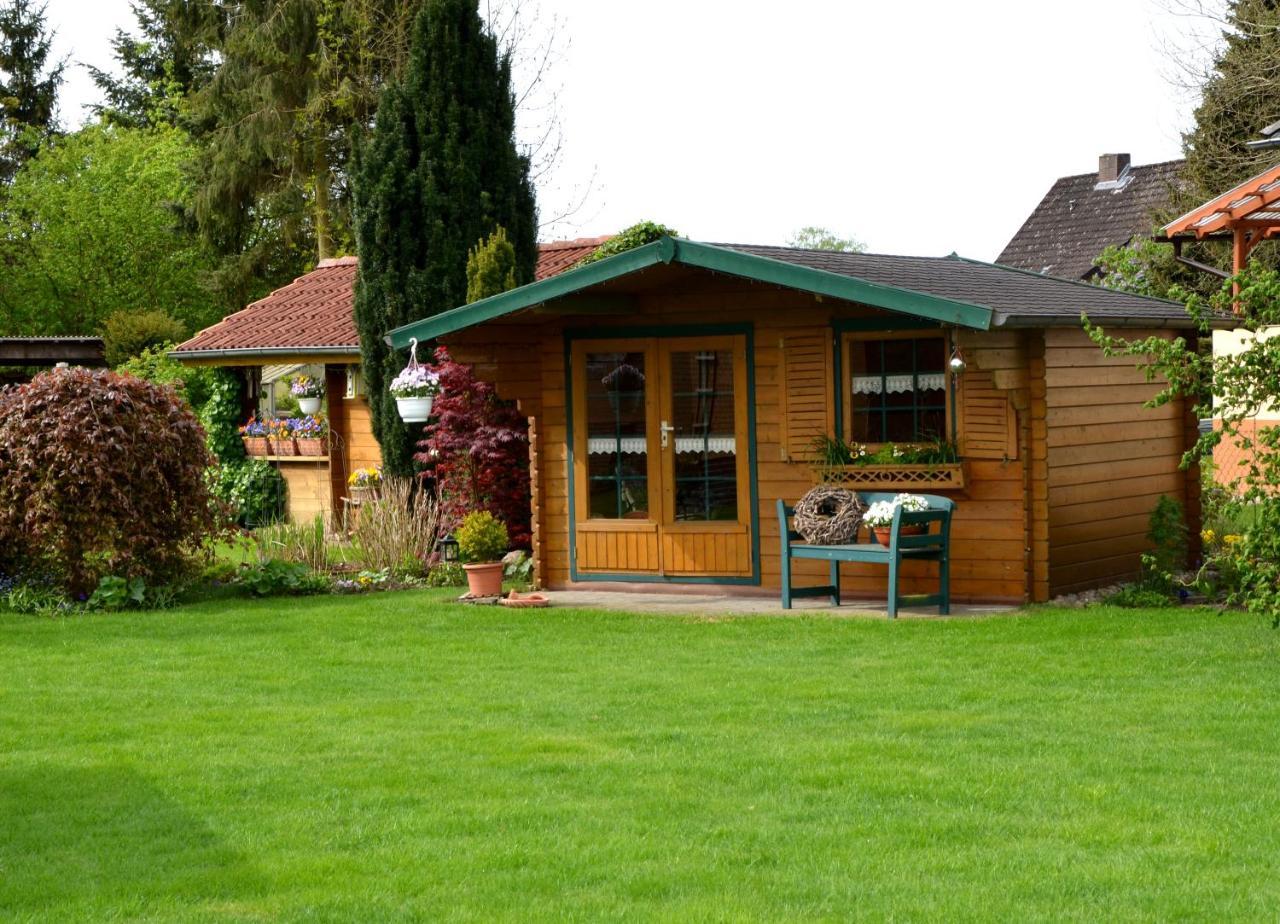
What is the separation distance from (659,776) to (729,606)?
6155mm

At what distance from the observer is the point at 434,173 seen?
18.7 metres

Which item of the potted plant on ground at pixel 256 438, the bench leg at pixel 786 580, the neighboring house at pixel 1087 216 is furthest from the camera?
the neighboring house at pixel 1087 216

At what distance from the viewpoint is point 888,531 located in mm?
12531

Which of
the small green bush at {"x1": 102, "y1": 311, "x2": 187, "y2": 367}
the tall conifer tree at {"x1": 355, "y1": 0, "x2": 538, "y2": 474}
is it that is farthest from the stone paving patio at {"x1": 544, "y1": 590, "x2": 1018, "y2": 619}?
the small green bush at {"x1": 102, "y1": 311, "x2": 187, "y2": 367}

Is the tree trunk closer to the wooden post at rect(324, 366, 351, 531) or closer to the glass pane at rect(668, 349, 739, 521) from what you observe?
the wooden post at rect(324, 366, 351, 531)

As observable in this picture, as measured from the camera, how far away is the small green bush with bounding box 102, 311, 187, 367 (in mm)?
26000

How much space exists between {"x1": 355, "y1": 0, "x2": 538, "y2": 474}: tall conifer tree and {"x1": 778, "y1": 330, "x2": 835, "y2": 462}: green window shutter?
5.95m

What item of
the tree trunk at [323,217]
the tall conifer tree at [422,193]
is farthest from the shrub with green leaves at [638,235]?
the tree trunk at [323,217]

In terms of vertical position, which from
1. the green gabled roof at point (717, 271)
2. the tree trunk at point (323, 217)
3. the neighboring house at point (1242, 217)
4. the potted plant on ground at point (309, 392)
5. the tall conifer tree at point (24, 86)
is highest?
the tall conifer tree at point (24, 86)

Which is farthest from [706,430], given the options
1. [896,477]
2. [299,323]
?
[299,323]

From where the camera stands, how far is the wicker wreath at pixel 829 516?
12.6 m

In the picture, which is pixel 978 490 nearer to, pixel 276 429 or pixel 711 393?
pixel 711 393

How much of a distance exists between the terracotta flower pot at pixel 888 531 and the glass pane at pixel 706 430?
1713 millimetres

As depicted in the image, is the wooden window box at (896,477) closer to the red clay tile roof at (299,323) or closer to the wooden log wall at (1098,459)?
the wooden log wall at (1098,459)
